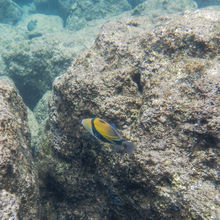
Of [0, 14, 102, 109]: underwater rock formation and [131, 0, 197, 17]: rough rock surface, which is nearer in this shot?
[0, 14, 102, 109]: underwater rock formation

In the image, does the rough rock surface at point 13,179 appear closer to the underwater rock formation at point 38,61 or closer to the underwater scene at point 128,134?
the underwater scene at point 128,134

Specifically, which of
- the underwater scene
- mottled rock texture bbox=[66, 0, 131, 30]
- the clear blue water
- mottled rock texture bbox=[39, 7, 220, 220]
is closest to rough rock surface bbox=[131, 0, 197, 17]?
the clear blue water

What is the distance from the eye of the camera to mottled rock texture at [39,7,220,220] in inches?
74.5

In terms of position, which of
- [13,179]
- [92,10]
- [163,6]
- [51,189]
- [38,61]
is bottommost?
[51,189]

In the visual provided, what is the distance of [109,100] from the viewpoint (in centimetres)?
242

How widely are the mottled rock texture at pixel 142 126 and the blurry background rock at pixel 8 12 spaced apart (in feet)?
52.2

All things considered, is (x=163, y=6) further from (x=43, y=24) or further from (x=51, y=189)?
(x=51, y=189)

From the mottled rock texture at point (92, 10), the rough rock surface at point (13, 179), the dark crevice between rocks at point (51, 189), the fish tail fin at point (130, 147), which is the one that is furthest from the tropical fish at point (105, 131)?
the mottled rock texture at point (92, 10)

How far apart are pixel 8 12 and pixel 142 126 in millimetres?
17857

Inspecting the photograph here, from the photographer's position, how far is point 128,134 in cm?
227

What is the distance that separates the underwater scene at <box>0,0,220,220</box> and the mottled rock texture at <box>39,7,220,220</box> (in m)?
0.01

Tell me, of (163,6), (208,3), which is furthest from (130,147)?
(208,3)

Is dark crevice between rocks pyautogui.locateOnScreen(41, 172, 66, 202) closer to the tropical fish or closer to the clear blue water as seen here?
the tropical fish

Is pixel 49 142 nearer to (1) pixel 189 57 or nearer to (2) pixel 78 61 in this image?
(2) pixel 78 61
